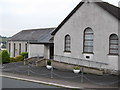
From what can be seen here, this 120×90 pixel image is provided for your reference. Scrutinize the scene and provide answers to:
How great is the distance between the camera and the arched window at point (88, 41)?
20.3 meters

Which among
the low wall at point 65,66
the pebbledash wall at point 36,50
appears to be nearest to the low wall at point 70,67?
the low wall at point 65,66

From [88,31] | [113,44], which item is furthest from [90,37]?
[113,44]

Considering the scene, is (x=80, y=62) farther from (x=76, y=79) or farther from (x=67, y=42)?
(x=76, y=79)

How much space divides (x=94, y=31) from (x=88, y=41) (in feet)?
4.82

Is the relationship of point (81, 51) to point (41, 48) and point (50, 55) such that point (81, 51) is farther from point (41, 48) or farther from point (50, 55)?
point (41, 48)

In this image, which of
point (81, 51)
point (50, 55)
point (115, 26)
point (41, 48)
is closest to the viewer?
point (115, 26)

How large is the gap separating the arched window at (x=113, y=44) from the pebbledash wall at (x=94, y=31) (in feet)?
1.05

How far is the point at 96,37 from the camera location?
64.1ft

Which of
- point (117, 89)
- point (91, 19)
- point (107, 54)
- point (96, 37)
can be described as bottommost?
point (117, 89)

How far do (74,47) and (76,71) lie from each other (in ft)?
12.7

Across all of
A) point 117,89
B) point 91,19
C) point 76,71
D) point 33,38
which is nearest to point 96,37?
point 91,19

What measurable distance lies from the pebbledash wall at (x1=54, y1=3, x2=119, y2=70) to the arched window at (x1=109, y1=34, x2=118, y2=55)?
319 mm

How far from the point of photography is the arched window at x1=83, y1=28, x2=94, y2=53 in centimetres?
2030

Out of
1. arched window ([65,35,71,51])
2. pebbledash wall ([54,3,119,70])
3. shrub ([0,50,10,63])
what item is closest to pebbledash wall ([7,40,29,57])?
shrub ([0,50,10,63])
